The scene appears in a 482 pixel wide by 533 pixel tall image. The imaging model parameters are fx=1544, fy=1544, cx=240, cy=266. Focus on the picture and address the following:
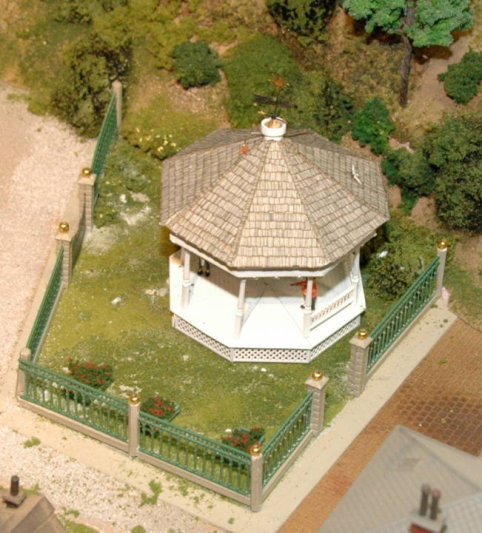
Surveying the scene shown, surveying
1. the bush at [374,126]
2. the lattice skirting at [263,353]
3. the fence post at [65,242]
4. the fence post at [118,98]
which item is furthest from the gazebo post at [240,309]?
the fence post at [118,98]

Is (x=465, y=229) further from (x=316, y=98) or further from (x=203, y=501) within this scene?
(x=203, y=501)

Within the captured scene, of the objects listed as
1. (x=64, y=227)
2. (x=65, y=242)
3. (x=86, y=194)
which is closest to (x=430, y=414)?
(x=65, y=242)

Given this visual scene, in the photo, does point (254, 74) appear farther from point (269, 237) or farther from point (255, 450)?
point (255, 450)

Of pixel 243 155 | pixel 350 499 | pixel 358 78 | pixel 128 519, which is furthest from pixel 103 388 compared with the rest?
pixel 358 78

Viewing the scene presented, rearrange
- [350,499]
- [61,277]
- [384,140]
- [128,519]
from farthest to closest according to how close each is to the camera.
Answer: [384,140] → [61,277] → [128,519] → [350,499]

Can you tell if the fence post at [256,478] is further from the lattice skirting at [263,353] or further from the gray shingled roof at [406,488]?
the lattice skirting at [263,353]

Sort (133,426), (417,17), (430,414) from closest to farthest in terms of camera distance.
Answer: (133,426) → (430,414) → (417,17)
